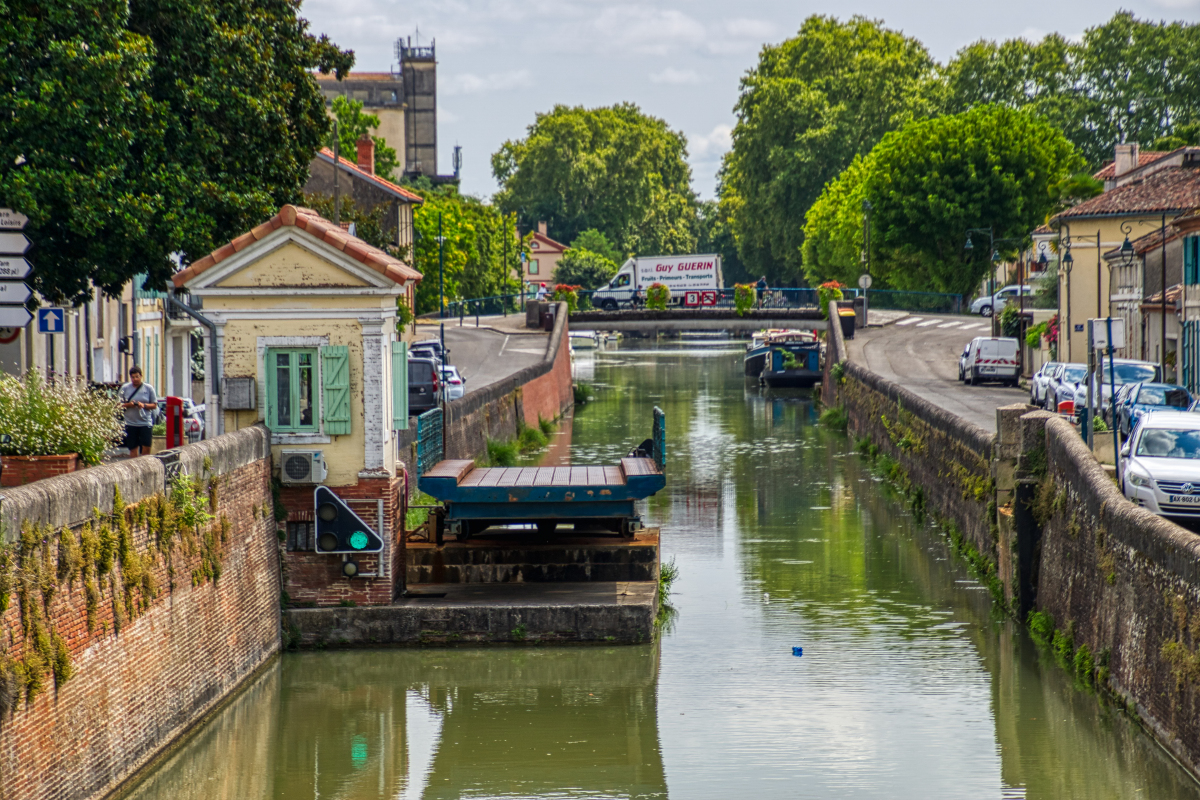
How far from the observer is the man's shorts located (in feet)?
67.8

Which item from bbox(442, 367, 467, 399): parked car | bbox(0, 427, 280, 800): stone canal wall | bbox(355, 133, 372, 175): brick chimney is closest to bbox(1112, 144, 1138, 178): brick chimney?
bbox(442, 367, 467, 399): parked car

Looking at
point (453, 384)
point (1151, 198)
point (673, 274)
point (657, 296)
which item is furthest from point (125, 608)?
point (673, 274)

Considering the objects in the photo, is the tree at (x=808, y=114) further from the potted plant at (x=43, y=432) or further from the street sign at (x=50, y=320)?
the potted plant at (x=43, y=432)

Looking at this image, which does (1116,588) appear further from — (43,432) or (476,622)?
(43,432)

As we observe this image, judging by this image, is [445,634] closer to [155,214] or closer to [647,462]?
[647,462]

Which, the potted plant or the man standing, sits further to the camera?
the man standing

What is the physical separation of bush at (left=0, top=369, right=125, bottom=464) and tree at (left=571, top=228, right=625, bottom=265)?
109 metres

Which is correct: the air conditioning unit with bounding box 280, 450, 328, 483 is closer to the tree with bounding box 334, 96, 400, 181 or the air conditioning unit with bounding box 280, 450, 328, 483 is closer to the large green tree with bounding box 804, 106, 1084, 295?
the tree with bounding box 334, 96, 400, 181

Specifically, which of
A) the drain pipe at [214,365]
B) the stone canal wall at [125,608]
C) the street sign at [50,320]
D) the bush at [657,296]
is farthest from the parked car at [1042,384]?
the bush at [657,296]

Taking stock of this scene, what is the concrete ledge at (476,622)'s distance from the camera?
62.2ft

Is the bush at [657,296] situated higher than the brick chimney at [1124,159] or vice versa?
the brick chimney at [1124,159]

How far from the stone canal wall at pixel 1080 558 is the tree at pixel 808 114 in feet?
240

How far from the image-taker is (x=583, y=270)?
11419 centimetres

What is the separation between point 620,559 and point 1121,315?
31.9m
